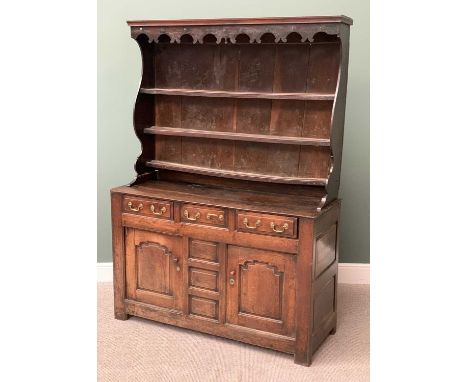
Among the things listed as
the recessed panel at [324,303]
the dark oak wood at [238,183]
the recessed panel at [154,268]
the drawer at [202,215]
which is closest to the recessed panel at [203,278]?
the dark oak wood at [238,183]

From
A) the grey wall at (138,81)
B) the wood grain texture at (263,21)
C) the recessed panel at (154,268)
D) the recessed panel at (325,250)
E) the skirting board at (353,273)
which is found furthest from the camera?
the skirting board at (353,273)

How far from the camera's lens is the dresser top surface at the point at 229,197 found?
2.81 meters

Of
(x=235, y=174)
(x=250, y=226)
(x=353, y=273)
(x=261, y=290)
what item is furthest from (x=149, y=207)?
(x=353, y=273)

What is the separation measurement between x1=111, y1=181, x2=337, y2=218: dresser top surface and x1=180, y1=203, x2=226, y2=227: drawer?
0.03 metres

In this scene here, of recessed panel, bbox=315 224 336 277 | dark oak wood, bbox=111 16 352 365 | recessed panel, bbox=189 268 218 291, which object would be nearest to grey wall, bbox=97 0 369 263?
dark oak wood, bbox=111 16 352 365

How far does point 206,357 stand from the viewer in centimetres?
287

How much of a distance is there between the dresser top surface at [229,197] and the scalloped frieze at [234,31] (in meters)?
0.86

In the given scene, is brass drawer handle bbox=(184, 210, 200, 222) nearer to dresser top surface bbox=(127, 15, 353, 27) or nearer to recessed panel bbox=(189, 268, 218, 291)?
recessed panel bbox=(189, 268, 218, 291)

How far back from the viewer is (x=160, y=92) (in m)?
3.27

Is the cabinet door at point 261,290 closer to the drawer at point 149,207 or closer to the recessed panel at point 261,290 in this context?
the recessed panel at point 261,290

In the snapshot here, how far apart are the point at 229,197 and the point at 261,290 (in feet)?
1.81

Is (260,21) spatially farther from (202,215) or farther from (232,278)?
(232,278)
